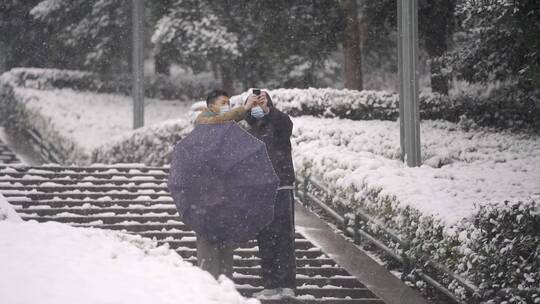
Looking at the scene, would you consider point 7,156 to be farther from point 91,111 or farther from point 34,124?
point 91,111

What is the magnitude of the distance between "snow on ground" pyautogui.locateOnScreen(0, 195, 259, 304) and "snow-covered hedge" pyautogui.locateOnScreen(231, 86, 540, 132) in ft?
31.8

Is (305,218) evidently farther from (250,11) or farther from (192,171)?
(250,11)

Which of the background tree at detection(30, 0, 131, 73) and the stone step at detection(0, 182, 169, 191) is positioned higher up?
the background tree at detection(30, 0, 131, 73)

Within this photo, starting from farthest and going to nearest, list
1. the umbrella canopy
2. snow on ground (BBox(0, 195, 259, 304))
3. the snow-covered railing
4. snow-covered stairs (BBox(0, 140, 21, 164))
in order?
snow-covered stairs (BBox(0, 140, 21, 164)) < the snow-covered railing < the umbrella canopy < snow on ground (BBox(0, 195, 259, 304))

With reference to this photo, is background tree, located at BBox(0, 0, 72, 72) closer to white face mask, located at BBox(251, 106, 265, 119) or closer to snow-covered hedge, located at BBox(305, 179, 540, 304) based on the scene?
white face mask, located at BBox(251, 106, 265, 119)

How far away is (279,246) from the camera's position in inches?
309

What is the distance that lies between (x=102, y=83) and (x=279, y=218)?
2367 centimetres

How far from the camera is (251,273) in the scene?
378 inches

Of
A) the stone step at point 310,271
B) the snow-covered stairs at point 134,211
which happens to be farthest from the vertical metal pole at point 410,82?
the stone step at point 310,271

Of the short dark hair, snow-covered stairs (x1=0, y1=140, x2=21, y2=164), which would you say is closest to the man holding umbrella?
the short dark hair

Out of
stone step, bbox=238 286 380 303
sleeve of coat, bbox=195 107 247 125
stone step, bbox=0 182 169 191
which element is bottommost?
stone step, bbox=238 286 380 303

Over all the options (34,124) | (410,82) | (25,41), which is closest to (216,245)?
(410,82)

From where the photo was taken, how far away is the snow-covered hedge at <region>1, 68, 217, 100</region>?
1143 inches

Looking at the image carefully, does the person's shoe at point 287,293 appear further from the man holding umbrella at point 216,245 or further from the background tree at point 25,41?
the background tree at point 25,41
